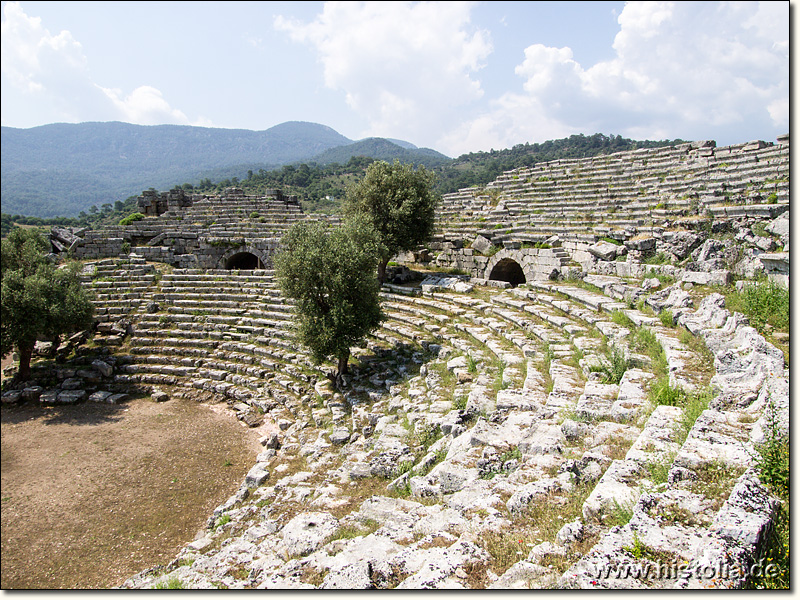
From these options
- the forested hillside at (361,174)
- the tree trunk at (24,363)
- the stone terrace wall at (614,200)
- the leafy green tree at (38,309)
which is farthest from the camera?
the forested hillside at (361,174)

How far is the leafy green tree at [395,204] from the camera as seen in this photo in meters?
17.3

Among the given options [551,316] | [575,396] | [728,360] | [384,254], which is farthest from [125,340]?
[728,360]

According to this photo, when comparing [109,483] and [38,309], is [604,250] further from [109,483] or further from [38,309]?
[38,309]

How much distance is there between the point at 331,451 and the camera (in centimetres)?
888

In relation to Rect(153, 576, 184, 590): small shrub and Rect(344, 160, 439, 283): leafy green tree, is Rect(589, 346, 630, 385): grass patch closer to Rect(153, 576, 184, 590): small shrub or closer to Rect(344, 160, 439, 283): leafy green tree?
Rect(153, 576, 184, 590): small shrub

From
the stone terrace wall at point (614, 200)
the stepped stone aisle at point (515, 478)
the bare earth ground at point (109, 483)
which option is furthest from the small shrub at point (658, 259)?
the bare earth ground at point (109, 483)

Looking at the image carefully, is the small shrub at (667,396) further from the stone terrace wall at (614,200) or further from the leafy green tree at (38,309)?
the leafy green tree at (38,309)

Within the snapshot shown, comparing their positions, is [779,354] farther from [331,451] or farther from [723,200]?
[723,200]

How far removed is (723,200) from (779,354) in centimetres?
1040

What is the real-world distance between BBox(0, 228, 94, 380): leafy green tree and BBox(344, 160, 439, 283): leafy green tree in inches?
374

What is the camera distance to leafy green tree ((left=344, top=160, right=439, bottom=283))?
682 inches

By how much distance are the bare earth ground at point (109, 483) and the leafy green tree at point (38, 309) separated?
6.61 feet

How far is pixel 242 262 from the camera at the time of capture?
2436 centimetres

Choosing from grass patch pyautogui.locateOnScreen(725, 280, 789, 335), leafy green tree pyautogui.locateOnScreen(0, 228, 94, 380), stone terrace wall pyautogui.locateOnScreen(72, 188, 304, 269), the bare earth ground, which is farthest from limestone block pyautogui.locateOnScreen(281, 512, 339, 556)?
stone terrace wall pyautogui.locateOnScreen(72, 188, 304, 269)
